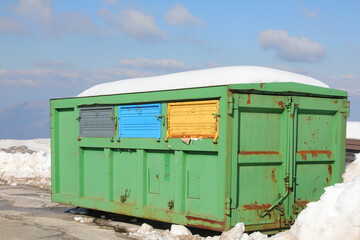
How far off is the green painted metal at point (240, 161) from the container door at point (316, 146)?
0.6 inches

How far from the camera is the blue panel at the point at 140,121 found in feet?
23.8

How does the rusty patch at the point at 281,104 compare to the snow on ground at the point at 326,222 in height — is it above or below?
above

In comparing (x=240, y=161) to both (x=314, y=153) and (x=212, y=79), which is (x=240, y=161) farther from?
(x=314, y=153)

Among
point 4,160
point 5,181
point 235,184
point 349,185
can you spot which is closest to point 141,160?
point 235,184

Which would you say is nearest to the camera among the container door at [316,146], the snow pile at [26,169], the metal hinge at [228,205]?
the metal hinge at [228,205]

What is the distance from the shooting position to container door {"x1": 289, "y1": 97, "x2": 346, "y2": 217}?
689cm

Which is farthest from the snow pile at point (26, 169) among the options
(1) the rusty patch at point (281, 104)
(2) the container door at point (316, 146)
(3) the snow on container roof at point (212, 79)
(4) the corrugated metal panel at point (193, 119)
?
(1) the rusty patch at point (281, 104)

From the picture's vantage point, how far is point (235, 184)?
20.6 feet

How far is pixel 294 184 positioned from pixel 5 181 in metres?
11.0

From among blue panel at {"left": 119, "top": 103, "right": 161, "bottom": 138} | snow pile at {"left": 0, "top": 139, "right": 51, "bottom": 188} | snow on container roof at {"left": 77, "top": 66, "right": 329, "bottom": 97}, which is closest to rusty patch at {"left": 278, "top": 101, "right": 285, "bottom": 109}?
snow on container roof at {"left": 77, "top": 66, "right": 329, "bottom": 97}

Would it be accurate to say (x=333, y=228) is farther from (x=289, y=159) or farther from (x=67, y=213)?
(x=67, y=213)

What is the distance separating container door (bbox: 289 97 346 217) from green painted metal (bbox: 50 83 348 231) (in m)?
0.01

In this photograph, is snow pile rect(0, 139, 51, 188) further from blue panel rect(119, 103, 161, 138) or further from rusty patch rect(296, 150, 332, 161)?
rusty patch rect(296, 150, 332, 161)

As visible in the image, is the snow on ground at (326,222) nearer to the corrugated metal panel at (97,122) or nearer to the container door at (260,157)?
the container door at (260,157)
